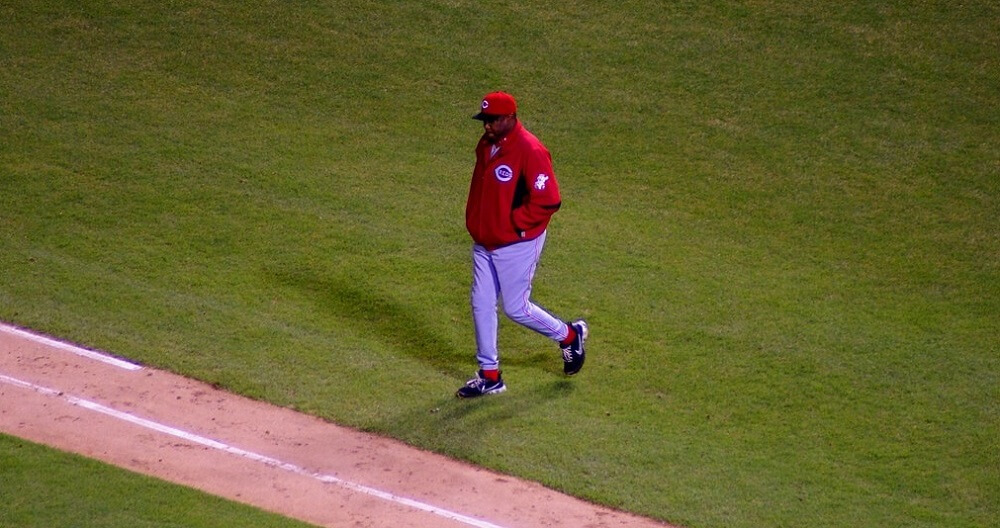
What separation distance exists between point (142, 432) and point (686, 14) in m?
8.36

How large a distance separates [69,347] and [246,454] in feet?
5.83

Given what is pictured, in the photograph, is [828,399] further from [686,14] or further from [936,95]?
[686,14]

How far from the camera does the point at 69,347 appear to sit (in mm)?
7516

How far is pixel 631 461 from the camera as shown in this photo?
6.71 metres

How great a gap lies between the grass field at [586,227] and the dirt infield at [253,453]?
0.62ft

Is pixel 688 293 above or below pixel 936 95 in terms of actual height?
below

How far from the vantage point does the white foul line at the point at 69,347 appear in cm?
739

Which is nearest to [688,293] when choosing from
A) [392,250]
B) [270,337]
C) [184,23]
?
[392,250]

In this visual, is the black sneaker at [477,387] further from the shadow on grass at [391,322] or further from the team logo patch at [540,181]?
the team logo patch at [540,181]

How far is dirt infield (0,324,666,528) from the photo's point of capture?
6117 mm

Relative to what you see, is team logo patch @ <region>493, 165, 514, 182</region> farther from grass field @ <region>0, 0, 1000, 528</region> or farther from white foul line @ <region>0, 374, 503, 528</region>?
white foul line @ <region>0, 374, 503, 528</region>

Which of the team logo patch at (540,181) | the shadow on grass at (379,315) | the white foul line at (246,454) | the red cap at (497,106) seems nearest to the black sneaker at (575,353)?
the shadow on grass at (379,315)

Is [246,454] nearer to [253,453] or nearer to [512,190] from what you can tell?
[253,453]

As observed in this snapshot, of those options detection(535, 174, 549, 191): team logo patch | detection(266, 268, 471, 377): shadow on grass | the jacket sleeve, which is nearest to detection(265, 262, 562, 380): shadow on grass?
detection(266, 268, 471, 377): shadow on grass
